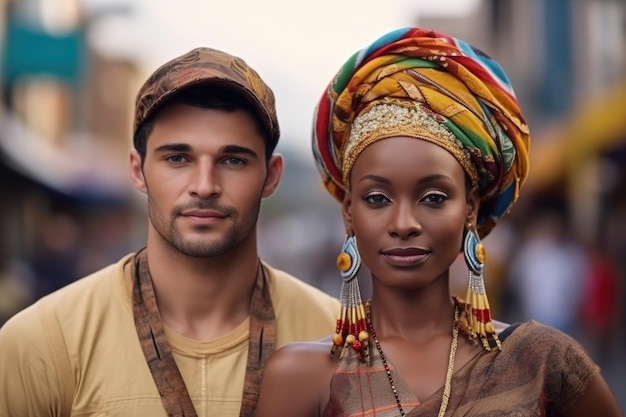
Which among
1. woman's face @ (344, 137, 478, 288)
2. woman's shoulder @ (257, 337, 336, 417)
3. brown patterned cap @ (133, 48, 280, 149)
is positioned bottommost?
woman's shoulder @ (257, 337, 336, 417)

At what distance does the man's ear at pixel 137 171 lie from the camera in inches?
162

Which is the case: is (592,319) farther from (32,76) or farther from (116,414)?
(116,414)

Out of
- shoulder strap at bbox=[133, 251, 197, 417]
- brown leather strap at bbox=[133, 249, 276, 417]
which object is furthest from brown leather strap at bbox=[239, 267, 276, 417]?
shoulder strap at bbox=[133, 251, 197, 417]

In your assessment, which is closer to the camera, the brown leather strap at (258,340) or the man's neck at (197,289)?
the brown leather strap at (258,340)

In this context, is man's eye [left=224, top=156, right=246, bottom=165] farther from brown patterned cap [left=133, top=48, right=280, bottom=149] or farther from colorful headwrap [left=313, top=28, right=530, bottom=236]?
colorful headwrap [left=313, top=28, right=530, bottom=236]

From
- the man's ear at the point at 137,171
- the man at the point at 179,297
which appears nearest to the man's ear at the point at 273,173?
the man at the point at 179,297

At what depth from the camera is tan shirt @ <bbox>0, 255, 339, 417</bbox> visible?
3.76 meters

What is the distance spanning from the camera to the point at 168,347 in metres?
3.88

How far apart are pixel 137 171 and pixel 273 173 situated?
0.50 meters

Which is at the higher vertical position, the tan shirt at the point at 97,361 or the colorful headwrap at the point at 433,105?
the colorful headwrap at the point at 433,105

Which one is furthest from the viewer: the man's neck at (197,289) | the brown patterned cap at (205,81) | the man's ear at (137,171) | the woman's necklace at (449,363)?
the man's ear at (137,171)

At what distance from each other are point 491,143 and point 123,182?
3436 cm

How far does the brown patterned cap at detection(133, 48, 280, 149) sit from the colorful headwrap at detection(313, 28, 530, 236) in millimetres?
326

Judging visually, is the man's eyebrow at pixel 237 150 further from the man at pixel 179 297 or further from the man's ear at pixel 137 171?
the man's ear at pixel 137 171
